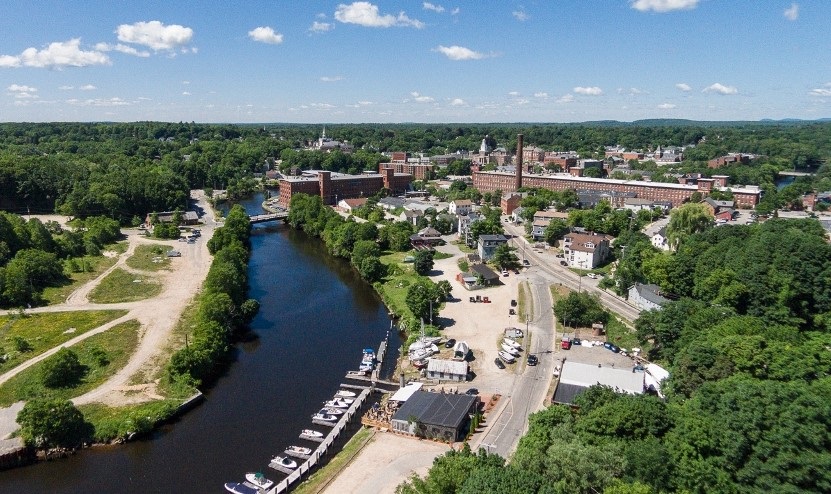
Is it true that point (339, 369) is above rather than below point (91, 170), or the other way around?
below

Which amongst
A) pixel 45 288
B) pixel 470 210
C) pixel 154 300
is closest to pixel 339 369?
pixel 154 300

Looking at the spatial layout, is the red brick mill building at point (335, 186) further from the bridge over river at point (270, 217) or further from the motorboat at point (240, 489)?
the motorboat at point (240, 489)

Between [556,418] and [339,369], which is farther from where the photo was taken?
[339,369]

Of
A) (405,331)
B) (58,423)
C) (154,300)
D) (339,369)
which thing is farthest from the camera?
(154,300)

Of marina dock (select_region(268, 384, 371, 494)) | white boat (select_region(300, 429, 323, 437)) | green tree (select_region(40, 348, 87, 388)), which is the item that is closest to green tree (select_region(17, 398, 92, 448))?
green tree (select_region(40, 348, 87, 388))

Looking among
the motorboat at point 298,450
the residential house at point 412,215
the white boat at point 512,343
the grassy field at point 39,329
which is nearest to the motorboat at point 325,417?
the motorboat at point 298,450

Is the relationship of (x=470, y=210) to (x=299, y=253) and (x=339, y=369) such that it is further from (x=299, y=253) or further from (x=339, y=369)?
(x=339, y=369)
